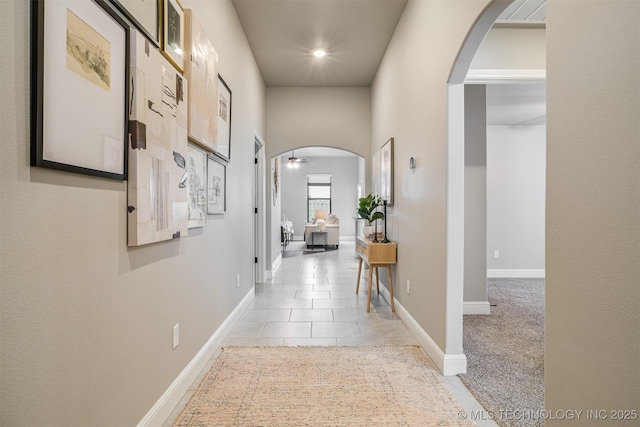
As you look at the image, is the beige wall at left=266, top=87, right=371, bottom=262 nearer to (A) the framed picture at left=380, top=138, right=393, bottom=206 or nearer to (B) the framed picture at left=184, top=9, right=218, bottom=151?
(A) the framed picture at left=380, top=138, right=393, bottom=206

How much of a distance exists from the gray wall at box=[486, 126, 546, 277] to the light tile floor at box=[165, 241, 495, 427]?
2.44 m

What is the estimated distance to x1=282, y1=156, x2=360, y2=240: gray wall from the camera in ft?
40.4

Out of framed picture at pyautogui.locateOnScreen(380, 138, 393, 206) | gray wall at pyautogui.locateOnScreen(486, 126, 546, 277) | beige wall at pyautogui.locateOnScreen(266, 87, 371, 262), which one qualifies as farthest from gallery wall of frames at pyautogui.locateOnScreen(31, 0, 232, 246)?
gray wall at pyautogui.locateOnScreen(486, 126, 546, 277)

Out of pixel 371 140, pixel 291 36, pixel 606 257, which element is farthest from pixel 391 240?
pixel 606 257

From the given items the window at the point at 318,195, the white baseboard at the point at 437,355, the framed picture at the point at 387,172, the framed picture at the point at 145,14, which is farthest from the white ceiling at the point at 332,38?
the window at the point at 318,195

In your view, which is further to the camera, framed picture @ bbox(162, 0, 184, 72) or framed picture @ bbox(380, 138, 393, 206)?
framed picture @ bbox(380, 138, 393, 206)

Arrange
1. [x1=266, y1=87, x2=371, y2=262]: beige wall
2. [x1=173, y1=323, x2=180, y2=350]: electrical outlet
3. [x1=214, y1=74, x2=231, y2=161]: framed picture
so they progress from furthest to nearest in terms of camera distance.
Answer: [x1=266, y1=87, x2=371, y2=262]: beige wall
[x1=214, y1=74, x2=231, y2=161]: framed picture
[x1=173, y1=323, x2=180, y2=350]: electrical outlet

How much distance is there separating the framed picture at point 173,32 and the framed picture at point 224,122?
2.48 ft

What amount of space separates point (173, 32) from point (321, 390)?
2245mm

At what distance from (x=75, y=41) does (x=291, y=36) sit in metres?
3.22

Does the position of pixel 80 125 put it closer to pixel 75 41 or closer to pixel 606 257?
pixel 75 41

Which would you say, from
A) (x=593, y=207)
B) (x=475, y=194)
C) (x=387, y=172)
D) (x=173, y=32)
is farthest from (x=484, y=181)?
(x=173, y=32)

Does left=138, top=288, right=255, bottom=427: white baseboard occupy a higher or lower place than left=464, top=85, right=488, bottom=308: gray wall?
lower

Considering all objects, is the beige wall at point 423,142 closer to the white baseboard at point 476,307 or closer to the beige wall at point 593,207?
the white baseboard at point 476,307
